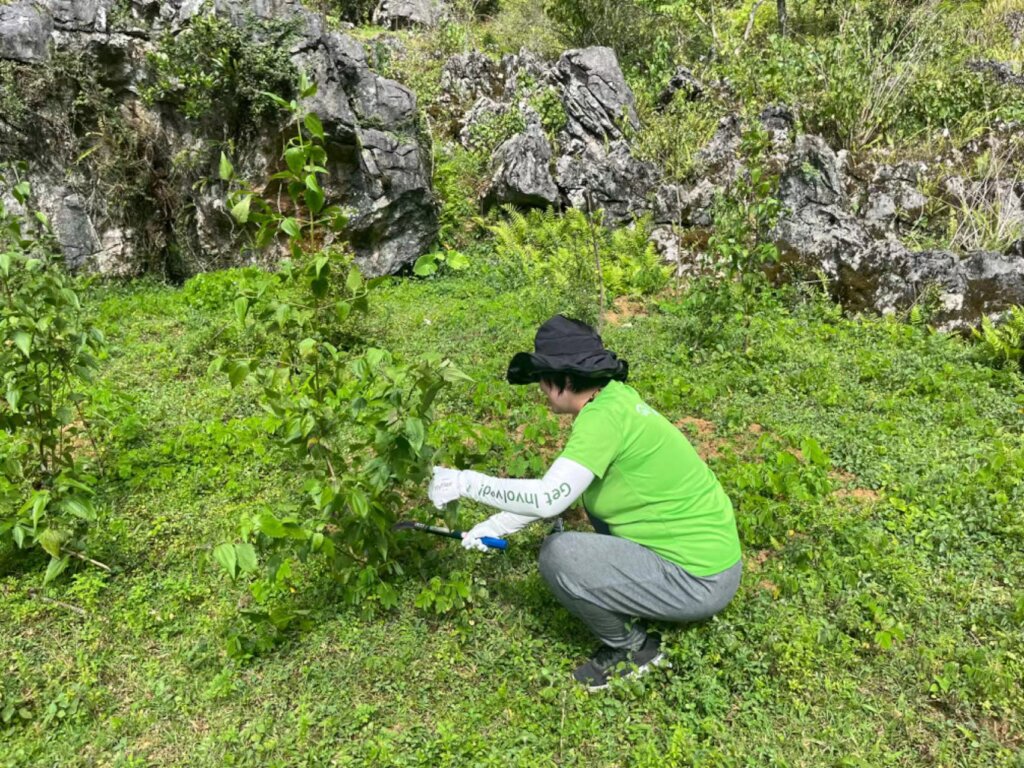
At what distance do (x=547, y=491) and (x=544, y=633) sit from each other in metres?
0.95

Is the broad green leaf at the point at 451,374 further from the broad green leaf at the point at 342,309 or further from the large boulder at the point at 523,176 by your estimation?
the large boulder at the point at 523,176

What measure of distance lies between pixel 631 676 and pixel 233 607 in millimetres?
1845

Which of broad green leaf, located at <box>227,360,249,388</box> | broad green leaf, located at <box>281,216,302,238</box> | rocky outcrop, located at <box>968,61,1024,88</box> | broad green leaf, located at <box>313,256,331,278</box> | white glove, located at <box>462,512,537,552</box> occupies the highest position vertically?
rocky outcrop, located at <box>968,61,1024,88</box>

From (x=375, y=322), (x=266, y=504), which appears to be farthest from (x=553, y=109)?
(x=266, y=504)

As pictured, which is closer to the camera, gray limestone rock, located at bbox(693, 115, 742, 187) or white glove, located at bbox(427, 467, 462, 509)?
white glove, located at bbox(427, 467, 462, 509)

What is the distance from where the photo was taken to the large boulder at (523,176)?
8836mm

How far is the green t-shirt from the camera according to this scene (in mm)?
2473

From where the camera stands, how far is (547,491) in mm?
2371

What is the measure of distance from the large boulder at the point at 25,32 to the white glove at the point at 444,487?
6998 millimetres

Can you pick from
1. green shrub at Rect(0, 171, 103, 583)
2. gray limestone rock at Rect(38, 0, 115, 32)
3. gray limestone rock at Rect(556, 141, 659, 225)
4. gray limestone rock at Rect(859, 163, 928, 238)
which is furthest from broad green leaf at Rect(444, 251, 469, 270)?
green shrub at Rect(0, 171, 103, 583)

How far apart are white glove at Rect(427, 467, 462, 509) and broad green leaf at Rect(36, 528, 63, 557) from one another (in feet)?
5.76

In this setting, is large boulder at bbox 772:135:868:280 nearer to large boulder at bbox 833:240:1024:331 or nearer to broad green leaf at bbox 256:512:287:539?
large boulder at bbox 833:240:1024:331

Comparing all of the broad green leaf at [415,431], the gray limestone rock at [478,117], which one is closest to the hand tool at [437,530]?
the broad green leaf at [415,431]

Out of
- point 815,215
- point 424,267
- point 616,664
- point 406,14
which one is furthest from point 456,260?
point 406,14
